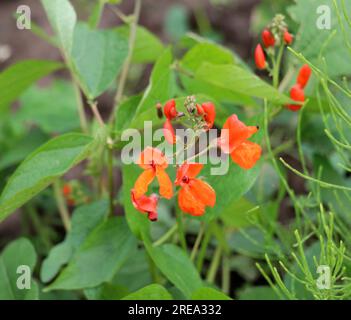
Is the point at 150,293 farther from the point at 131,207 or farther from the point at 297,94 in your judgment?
the point at 297,94

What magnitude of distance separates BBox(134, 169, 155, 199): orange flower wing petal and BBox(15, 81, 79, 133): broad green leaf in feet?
2.43

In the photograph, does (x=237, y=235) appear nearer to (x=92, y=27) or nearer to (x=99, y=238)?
(x=99, y=238)

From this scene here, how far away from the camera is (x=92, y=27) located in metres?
1.50

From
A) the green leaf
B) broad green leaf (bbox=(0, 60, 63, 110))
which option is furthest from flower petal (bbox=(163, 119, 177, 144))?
broad green leaf (bbox=(0, 60, 63, 110))

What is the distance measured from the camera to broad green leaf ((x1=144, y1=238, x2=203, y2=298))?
1.19 meters

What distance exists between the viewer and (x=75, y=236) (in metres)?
1.37

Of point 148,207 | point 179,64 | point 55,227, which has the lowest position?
point 55,227

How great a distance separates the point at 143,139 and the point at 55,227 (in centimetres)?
91

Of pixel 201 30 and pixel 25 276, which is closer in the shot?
pixel 25 276

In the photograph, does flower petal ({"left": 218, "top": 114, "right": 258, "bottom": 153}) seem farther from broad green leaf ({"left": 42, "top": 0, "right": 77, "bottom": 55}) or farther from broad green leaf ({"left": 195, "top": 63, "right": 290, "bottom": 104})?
broad green leaf ({"left": 42, "top": 0, "right": 77, "bottom": 55})

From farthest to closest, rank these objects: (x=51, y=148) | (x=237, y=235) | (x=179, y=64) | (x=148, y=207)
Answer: (x=237, y=235), (x=179, y=64), (x=51, y=148), (x=148, y=207)

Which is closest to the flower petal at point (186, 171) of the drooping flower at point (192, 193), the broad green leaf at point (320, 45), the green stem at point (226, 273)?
the drooping flower at point (192, 193)

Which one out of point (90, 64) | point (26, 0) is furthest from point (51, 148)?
point (26, 0)

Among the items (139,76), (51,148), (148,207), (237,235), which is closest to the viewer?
(148,207)
